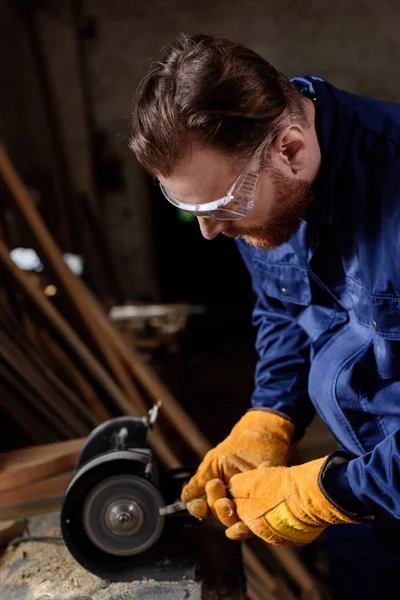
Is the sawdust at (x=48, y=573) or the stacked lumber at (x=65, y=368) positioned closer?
the sawdust at (x=48, y=573)

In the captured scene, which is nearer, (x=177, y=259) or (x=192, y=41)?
(x=192, y=41)

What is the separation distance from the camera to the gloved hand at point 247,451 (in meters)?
1.52

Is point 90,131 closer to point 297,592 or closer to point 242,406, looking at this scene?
point 242,406

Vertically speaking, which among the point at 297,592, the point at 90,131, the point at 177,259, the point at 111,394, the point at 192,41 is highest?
the point at 192,41

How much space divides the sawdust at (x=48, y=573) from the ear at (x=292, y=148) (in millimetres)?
1058

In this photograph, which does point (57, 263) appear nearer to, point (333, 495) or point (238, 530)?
point (238, 530)

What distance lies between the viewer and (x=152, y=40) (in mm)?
5652

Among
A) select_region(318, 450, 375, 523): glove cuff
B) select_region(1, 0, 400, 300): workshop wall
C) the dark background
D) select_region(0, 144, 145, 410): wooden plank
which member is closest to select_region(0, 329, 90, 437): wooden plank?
select_region(0, 144, 145, 410): wooden plank

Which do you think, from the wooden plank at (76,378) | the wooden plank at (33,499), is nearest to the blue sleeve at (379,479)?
the wooden plank at (33,499)

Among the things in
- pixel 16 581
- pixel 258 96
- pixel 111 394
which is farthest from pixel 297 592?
pixel 258 96

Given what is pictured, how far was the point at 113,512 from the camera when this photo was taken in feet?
4.77

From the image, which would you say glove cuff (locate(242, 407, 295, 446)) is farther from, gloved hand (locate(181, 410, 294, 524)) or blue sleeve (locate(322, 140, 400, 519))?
blue sleeve (locate(322, 140, 400, 519))

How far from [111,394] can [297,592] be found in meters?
1.26

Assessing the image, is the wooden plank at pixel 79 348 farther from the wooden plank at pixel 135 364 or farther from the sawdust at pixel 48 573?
the sawdust at pixel 48 573
